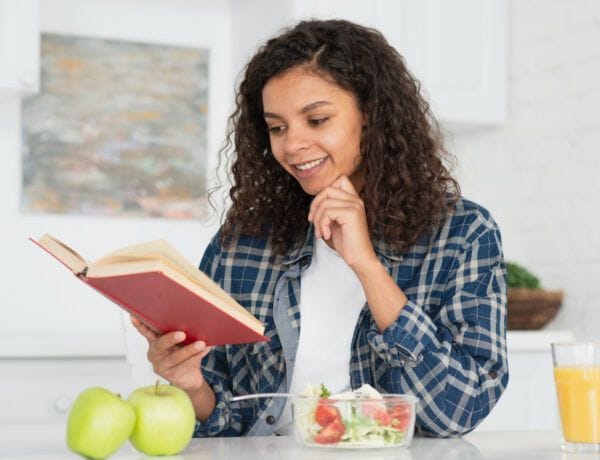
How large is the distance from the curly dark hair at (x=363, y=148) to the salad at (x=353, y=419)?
1.84ft

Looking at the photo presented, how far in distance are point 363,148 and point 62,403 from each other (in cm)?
116

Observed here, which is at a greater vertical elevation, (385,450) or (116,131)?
(116,131)

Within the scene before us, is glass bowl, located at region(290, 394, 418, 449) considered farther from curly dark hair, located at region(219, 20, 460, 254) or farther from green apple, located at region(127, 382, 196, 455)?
curly dark hair, located at region(219, 20, 460, 254)

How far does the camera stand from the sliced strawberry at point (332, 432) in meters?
1.34

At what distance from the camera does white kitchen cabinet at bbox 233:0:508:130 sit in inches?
132

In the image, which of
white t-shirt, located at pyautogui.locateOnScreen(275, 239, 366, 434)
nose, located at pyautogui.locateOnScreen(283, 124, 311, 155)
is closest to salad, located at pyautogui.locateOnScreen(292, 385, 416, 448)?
white t-shirt, located at pyautogui.locateOnScreen(275, 239, 366, 434)

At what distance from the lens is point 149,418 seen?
4.39 feet

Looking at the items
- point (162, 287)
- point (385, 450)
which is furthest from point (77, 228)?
point (385, 450)

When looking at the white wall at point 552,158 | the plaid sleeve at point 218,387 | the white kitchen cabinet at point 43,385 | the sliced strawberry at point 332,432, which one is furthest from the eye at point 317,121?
the white wall at point 552,158

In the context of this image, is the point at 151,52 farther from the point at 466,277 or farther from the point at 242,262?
the point at 466,277

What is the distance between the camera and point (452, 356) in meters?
1.70

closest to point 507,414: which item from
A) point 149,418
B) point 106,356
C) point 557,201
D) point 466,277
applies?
point 557,201

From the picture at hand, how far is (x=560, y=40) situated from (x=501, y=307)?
5.71ft

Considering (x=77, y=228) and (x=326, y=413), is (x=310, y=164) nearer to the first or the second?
(x=326, y=413)
